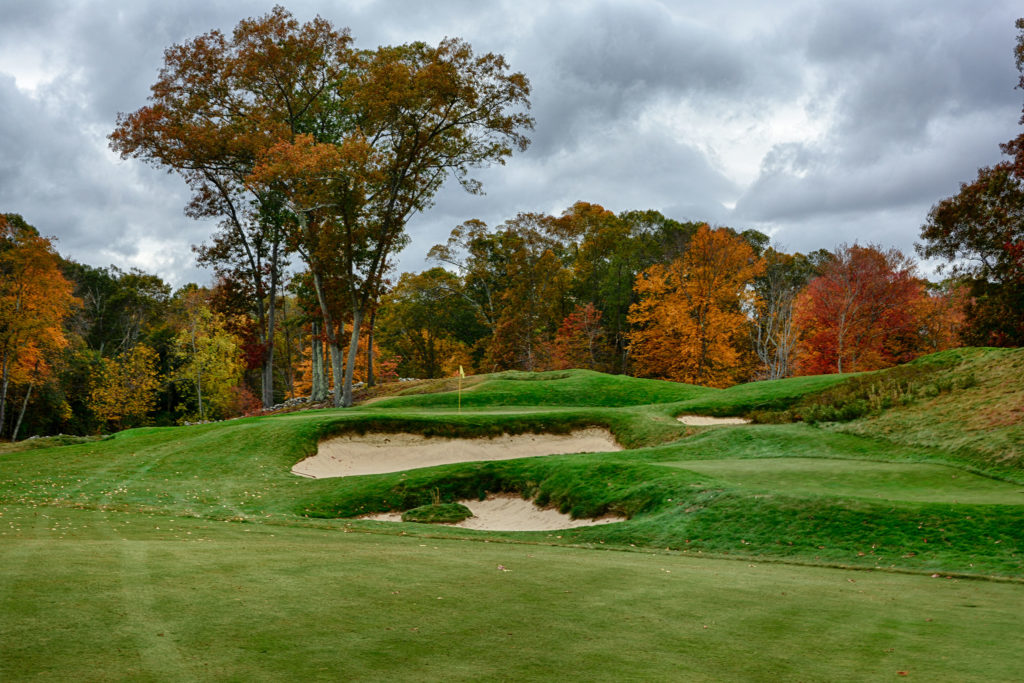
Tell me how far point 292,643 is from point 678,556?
8.14 metres

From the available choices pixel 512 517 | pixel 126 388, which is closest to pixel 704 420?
pixel 512 517

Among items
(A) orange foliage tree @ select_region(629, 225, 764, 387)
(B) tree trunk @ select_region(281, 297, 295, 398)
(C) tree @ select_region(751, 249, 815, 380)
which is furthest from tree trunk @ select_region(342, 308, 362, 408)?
(B) tree trunk @ select_region(281, 297, 295, 398)

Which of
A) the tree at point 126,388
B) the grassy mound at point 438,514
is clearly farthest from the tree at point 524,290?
the grassy mound at point 438,514

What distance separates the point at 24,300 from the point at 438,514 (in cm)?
4068

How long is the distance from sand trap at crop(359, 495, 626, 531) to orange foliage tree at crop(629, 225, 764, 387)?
1346 inches

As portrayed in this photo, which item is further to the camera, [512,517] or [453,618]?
[512,517]

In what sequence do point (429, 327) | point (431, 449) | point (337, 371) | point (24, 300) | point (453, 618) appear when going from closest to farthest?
point (453, 618)
point (431, 449)
point (337, 371)
point (24, 300)
point (429, 327)

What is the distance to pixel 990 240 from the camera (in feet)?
109

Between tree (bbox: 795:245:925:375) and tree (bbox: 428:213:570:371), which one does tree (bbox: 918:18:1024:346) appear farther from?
tree (bbox: 428:213:570:371)

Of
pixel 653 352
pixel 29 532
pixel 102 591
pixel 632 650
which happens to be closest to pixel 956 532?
pixel 632 650

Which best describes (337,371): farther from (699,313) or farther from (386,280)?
(699,313)

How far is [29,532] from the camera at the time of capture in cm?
1027

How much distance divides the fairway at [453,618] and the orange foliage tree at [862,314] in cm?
4532

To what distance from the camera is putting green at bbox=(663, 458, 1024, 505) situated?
1388 centimetres
